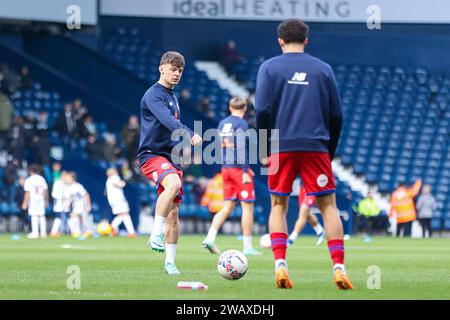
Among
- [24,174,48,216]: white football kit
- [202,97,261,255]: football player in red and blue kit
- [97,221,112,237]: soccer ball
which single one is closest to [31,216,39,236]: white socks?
[24,174,48,216]: white football kit

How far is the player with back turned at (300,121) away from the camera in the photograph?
9.84 metres

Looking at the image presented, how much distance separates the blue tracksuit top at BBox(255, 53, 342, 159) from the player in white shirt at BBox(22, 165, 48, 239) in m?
16.8

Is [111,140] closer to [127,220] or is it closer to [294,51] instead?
[127,220]

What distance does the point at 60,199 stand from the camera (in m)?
27.8

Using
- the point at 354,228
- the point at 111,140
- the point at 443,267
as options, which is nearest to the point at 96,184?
the point at 111,140

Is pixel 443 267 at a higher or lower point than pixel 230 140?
lower

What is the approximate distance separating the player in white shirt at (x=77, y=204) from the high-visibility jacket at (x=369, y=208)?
8211mm

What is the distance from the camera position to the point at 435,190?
35094mm

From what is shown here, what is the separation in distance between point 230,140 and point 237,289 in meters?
7.89

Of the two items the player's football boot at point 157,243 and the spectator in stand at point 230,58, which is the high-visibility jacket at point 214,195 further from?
the player's football boot at point 157,243

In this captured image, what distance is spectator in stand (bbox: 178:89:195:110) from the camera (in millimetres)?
33000

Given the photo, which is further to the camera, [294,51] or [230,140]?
[230,140]

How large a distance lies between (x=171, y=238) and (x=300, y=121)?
2809mm
